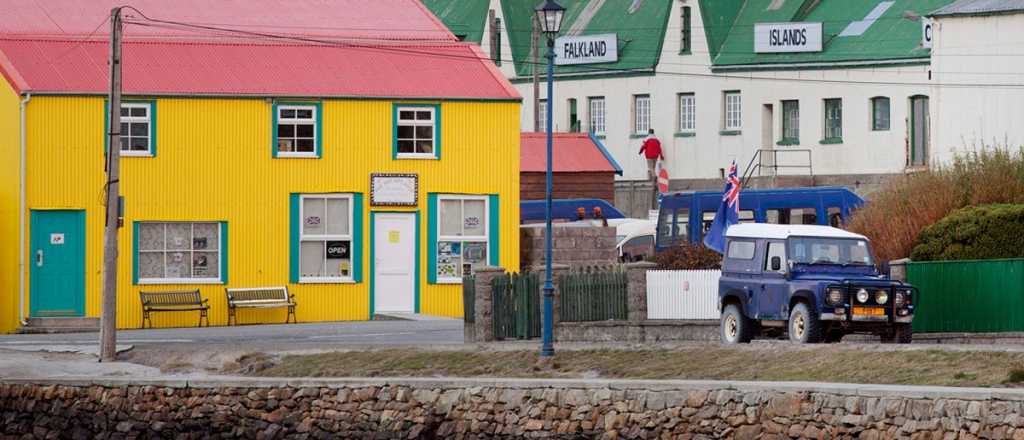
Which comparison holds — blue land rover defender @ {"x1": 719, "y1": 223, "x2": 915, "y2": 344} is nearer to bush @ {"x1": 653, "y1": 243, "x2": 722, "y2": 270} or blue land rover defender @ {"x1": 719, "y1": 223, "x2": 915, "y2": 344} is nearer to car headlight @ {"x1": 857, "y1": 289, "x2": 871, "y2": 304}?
car headlight @ {"x1": 857, "y1": 289, "x2": 871, "y2": 304}

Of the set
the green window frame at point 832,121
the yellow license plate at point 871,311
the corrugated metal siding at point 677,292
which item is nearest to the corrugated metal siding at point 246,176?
the corrugated metal siding at point 677,292

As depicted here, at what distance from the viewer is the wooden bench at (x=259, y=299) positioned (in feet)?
151

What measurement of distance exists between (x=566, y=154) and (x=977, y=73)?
12908 millimetres

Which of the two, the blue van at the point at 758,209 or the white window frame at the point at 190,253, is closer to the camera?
the white window frame at the point at 190,253

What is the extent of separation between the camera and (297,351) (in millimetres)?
35188

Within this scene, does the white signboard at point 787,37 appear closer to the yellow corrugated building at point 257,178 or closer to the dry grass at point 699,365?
the yellow corrugated building at point 257,178

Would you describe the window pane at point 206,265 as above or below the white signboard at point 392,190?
below

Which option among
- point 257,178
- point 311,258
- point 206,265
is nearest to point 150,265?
point 206,265

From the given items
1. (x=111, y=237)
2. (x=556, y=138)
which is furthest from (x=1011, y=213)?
(x=556, y=138)

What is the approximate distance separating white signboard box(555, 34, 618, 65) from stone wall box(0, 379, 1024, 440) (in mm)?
50869

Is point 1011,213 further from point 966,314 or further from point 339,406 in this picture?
point 339,406

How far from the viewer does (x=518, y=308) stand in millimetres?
38062

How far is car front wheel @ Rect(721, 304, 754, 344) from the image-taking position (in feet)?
109

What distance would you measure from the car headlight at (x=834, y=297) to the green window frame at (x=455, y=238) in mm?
17155
